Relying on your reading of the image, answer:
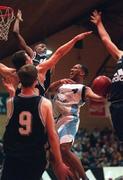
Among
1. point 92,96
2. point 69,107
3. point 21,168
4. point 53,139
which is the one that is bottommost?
point 69,107

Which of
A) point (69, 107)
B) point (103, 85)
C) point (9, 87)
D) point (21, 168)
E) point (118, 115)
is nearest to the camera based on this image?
point (21, 168)

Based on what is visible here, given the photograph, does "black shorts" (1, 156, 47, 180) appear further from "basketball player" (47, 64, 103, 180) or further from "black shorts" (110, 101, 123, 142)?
"basketball player" (47, 64, 103, 180)

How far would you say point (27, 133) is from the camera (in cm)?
524

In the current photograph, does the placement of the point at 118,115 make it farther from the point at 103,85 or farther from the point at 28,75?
the point at 28,75

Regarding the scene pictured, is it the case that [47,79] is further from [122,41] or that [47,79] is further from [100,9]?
[122,41]

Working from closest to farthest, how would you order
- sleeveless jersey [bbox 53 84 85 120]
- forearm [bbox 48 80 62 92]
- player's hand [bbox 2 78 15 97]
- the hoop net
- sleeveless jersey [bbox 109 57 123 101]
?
1. sleeveless jersey [bbox 109 57 123 101]
2. player's hand [bbox 2 78 15 97]
3. sleeveless jersey [bbox 53 84 85 120]
4. forearm [bbox 48 80 62 92]
5. the hoop net

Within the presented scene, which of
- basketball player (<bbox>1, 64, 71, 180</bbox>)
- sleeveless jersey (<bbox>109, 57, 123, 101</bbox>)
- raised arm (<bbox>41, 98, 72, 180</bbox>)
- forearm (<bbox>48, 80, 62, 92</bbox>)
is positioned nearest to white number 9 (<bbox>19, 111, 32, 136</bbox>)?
basketball player (<bbox>1, 64, 71, 180</bbox>)

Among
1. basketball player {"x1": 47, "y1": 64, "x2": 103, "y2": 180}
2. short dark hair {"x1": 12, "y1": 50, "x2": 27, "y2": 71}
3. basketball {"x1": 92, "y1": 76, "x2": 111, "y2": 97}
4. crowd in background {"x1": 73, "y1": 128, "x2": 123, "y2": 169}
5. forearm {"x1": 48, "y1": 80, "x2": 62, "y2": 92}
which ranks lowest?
crowd in background {"x1": 73, "y1": 128, "x2": 123, "y2": 169}

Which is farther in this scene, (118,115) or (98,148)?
(98,148)

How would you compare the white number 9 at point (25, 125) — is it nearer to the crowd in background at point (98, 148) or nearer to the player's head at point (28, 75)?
the player's head at point (28, 75)

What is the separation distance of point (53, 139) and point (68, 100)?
2648 millimetres

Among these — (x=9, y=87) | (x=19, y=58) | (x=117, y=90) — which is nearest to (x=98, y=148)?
(x=9, y=87)

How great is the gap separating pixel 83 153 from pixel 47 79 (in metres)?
11.3

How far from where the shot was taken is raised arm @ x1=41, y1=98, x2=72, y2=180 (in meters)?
5.11
